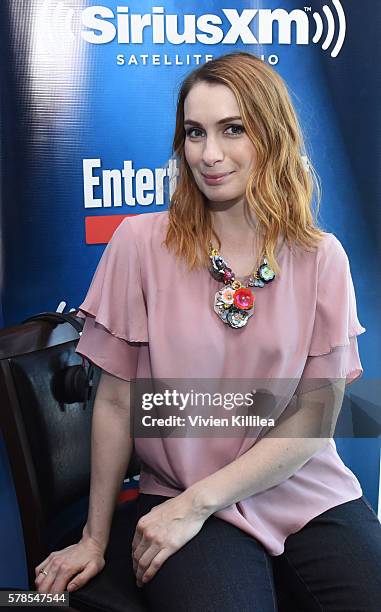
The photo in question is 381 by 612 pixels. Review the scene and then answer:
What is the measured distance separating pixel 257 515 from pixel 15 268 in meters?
0.84

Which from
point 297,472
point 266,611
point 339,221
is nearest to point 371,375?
point 339,221

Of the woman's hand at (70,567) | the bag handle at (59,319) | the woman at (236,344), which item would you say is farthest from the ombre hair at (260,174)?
the woman's hand at (70,567)

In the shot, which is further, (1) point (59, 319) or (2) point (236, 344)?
(1) point (59, 319)

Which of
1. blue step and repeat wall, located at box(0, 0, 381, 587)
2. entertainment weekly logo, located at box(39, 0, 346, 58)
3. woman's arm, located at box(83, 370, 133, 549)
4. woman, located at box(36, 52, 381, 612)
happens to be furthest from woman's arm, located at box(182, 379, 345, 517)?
entertainment weekly logo, located at box(39, 0, 346, 58)

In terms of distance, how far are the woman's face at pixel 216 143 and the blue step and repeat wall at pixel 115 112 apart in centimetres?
52

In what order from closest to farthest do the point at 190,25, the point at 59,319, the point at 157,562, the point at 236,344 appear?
1. the point at 157,562
2. the point at 236,344
3. the point at 59,319
4. the point at 190,25

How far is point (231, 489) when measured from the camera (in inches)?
43.0

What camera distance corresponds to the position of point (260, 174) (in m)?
1.17

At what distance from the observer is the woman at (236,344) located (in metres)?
1.11

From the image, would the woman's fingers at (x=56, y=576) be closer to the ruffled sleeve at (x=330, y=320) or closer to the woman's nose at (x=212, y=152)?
the ruffled sleeve at (x=330, y=320)

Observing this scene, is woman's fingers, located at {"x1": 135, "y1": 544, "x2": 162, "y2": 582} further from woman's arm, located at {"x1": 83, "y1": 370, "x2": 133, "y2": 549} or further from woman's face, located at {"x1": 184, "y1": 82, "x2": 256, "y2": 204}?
woman's face, located at {"x1": 184, "y1": 82, "x2": 256, "y2": 204}

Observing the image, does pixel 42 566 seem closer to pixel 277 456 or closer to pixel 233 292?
pixel 277 456

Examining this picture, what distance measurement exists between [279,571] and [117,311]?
477mm

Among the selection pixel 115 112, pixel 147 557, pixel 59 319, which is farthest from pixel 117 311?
pixel 115 112
